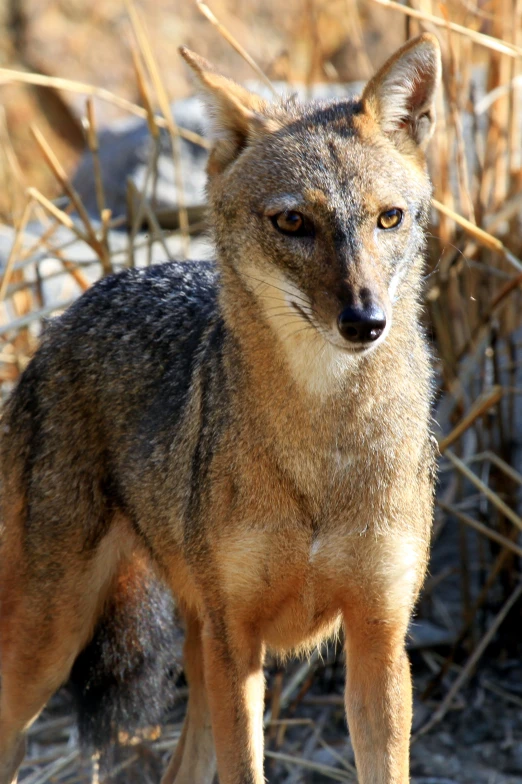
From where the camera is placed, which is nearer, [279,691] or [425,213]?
[425,213]

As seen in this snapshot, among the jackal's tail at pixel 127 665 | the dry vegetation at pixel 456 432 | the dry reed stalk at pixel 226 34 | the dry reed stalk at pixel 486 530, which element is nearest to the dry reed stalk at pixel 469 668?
the dry vegetation at pixel 456 432

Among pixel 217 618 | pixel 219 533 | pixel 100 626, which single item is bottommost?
pixel 100 626

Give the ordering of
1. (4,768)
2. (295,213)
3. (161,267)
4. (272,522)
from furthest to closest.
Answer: (161,267) < (4,768) < (272,522) < (295,213)

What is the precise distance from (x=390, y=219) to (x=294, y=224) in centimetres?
27

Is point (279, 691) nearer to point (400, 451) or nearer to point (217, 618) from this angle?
point (217, 618)

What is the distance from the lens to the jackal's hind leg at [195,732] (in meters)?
4.18

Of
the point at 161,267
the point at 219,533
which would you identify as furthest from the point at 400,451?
the point at 161,267

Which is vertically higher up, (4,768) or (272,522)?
(272,522)

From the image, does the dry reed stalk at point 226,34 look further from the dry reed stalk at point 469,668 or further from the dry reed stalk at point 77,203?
the dry reed stalk at point 469,668

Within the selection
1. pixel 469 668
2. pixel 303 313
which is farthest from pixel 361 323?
pixel 469 668

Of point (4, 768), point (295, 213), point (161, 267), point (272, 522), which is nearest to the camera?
point (295, 213)

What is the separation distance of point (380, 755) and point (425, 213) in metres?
1.65

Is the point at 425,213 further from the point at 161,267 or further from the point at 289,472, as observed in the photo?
the point at 161,267

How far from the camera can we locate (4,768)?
4008 mm
